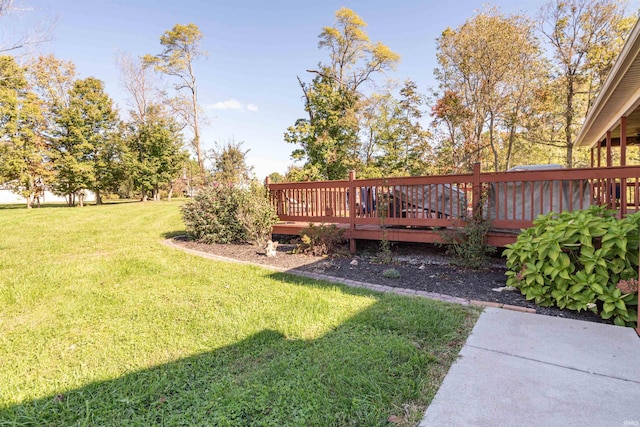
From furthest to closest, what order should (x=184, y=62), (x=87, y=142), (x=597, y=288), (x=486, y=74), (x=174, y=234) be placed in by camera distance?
(x=184, y=62)
(x=87, y=142)
(x=486, y=74)
(x=174, y=234)
(x=597, y=288)

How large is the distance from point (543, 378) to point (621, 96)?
18.1 ft

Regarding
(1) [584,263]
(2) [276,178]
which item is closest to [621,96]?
(1) [584,263]

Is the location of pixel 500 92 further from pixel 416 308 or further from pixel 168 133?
pixel 168 133

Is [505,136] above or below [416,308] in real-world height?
above

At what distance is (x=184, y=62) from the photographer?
20344 millimetres

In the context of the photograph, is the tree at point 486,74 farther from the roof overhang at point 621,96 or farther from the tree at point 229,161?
the tree at point 229,161

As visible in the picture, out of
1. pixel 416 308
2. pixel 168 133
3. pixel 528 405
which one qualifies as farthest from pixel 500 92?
pixel 168 133

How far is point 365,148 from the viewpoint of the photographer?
1655 cm

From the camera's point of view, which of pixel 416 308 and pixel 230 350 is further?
pixel 416 308

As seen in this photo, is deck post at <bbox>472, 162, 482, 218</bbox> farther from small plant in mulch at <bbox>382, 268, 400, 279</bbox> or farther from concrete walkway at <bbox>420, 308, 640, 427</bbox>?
concrete walkway at <bbox>420, 308, 640, 427</bbox>

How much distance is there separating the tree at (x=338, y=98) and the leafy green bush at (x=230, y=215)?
18.2 ft

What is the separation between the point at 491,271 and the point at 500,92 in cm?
1254

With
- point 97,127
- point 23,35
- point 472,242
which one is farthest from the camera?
point 97,127

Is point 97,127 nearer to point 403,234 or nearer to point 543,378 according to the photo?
point 403,234
